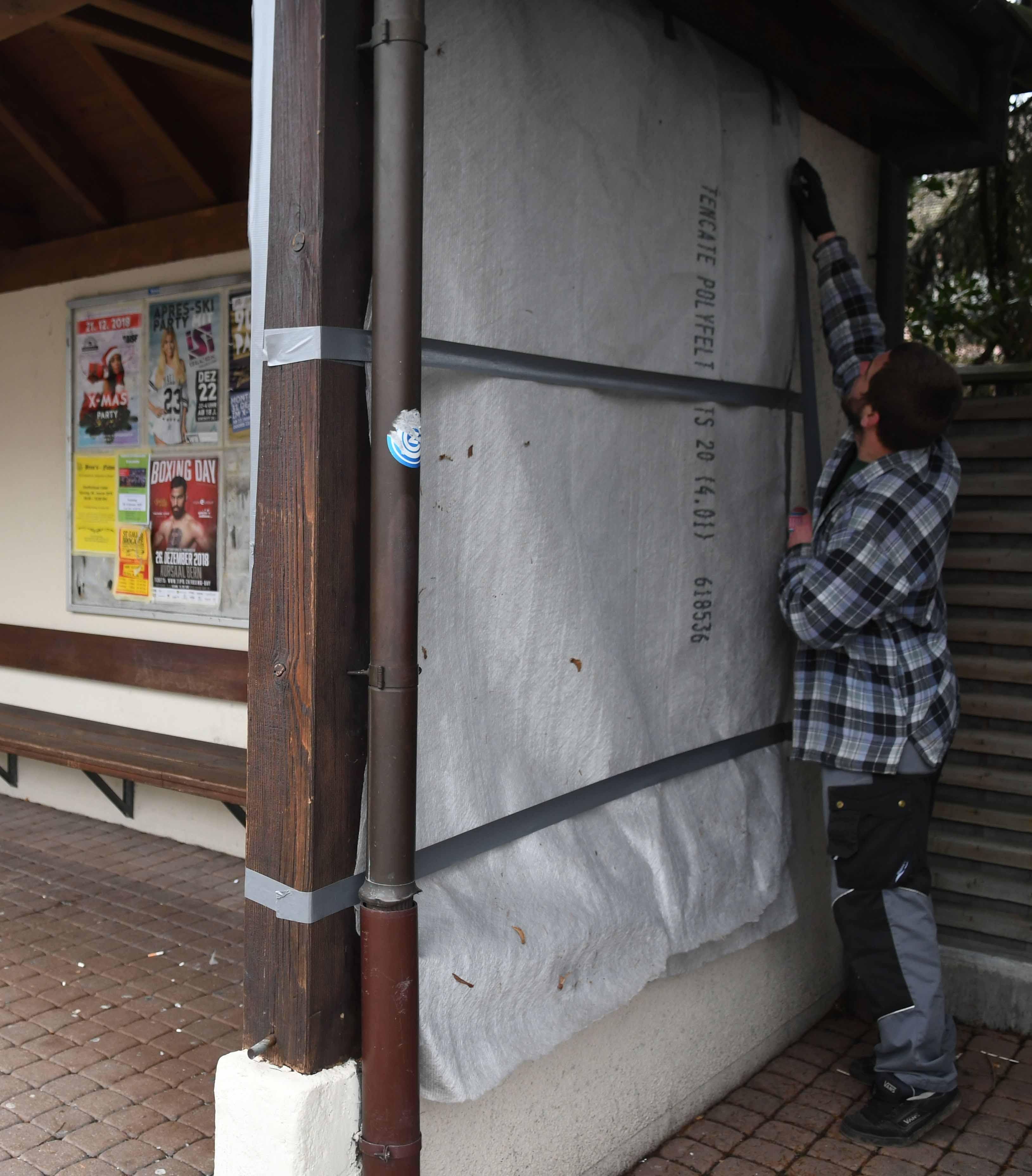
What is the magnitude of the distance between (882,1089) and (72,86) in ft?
16.3

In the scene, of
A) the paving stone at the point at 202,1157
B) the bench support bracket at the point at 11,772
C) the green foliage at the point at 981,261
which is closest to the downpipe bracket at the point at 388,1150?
the paving stone at the point at 202,1157

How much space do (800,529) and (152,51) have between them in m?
2.64

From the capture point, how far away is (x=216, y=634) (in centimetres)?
494

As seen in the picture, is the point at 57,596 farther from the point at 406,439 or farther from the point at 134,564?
the point at 406,439

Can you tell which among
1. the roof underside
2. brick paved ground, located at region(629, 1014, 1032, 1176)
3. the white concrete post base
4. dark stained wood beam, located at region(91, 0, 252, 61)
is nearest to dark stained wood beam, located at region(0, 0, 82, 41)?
the roof underside

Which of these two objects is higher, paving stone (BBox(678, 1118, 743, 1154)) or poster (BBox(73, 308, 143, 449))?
poster (BBox(73, 308, 143, 449))

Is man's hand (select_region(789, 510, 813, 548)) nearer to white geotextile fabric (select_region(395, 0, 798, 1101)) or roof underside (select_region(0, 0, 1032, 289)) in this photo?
white geotextile fabric (select_region(395, 0, 798, 1101))

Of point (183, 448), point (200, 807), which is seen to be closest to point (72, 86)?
point (183, 448)

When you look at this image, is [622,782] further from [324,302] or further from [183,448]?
[183,448]

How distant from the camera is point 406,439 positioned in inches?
75.4

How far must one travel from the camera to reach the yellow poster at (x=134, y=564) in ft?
16.9

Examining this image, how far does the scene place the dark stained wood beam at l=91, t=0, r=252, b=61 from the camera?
3.35m

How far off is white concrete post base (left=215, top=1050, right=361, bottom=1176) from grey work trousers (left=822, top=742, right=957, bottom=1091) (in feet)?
5.50

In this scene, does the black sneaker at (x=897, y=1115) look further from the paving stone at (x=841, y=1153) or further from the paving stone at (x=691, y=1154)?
the paving stone at (x=691, y=1154)
